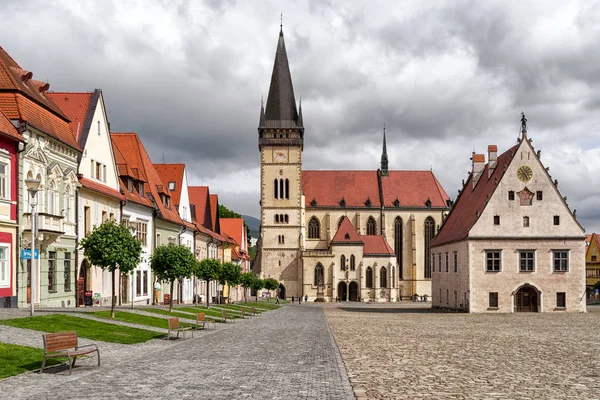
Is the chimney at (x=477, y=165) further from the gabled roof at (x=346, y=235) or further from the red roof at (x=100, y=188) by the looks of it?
the gabled roof at (x=346, y=235)

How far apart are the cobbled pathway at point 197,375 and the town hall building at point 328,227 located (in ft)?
286

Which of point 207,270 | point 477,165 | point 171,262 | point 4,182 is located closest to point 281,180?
point 477,165

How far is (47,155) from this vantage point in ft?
113

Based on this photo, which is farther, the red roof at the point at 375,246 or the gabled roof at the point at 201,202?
the red roof at the point at 375,246

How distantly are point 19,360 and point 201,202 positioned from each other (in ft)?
195

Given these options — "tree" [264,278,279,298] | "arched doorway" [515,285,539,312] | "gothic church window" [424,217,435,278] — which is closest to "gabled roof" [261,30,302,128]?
A: "tree" [264,278,279,298]

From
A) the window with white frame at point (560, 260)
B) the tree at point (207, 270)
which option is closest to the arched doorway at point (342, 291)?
the window with white frame at point (560, 260)

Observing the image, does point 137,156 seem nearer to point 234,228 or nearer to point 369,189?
point 234,228

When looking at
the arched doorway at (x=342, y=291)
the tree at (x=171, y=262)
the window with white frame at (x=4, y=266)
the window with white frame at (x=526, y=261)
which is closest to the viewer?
the window with white frame at (x=4, y=266)

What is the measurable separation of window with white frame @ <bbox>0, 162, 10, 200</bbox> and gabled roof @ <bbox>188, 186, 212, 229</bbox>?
4481cm

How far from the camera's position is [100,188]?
41.8 metres

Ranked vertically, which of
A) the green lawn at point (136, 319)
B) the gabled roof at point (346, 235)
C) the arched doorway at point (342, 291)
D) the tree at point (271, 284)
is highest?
the gabled roof at point (346, 235)

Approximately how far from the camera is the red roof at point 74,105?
135 feet

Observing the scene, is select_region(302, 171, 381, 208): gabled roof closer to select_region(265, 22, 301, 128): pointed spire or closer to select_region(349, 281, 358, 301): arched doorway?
select_region(265, 22, 301, 128): pointed spire
